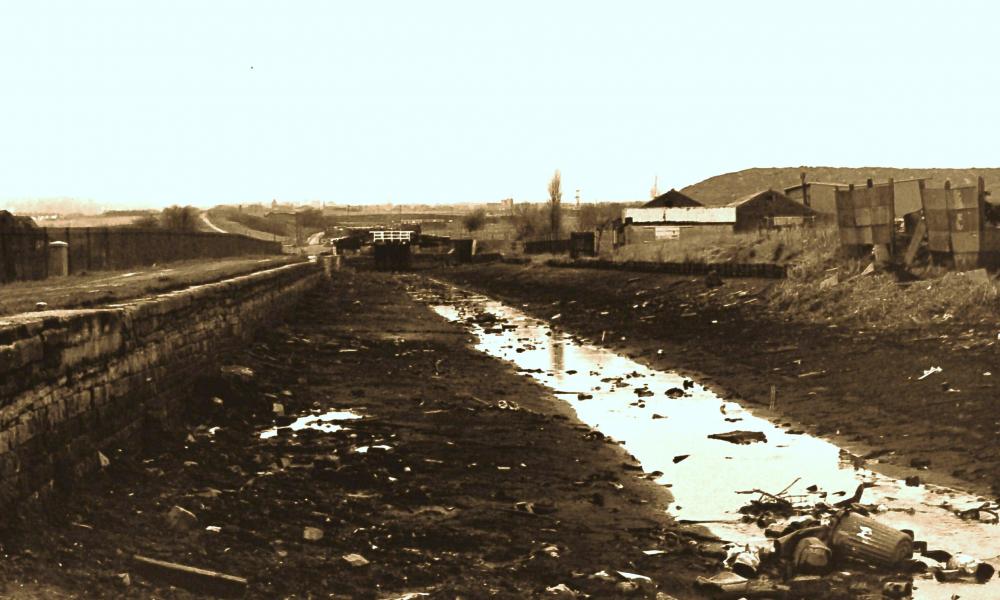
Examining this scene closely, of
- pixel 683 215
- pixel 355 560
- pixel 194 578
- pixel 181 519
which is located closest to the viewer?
pixel 194 578

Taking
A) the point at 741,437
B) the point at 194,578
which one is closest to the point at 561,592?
the point at 194,578

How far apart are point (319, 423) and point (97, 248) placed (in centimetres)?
2258

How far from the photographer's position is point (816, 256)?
81.1 feet

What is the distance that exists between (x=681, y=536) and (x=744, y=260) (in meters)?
25.5

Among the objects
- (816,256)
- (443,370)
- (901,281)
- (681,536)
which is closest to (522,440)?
(681,536)

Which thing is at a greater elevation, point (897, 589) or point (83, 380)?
point (83, 380)

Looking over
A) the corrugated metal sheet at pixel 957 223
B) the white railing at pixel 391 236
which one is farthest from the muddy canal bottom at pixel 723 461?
the white railing at pixel 391 236

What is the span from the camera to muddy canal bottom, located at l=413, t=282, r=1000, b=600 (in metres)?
7.70

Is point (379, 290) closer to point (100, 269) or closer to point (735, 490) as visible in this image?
point (100, 269)

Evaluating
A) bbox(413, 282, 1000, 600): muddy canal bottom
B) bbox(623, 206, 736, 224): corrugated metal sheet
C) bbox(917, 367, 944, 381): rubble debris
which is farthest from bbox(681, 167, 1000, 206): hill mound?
bbox(917, 367, 944, 381): rubble debris

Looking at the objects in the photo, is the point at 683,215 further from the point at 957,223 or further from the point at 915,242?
the point at 957,223

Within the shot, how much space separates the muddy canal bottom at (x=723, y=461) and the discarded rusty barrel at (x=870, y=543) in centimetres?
25

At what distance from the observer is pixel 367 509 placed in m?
7.98

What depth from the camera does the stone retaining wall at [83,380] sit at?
6340 mm
